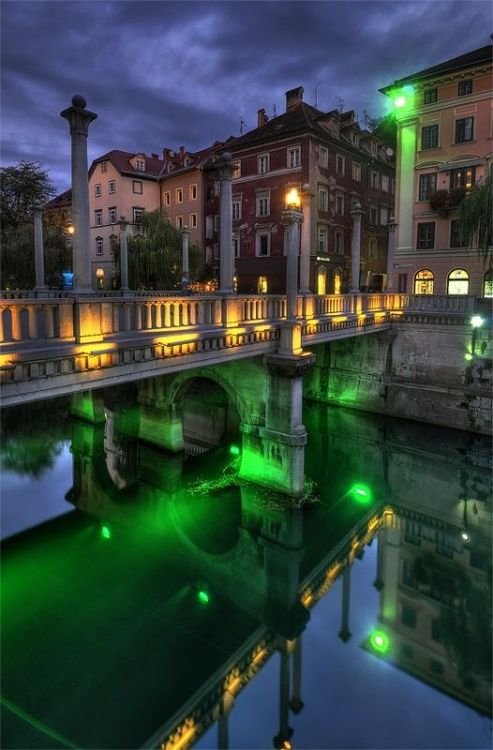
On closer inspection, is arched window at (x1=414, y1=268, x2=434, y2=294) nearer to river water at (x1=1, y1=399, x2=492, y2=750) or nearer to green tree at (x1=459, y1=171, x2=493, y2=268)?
green tree at (x1=459, y1=171, x2=493, y2=268)

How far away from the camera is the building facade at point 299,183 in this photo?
1476 inches

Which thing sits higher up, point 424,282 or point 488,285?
point 424,282

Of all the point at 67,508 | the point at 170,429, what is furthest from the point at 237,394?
the point at 67,508

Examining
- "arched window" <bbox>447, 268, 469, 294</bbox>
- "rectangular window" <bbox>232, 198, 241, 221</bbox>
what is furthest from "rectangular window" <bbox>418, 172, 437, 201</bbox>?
"rectangular window" <bbox>232, 198, 241, 221</bbox>

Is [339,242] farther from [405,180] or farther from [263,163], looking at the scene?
[405,180]

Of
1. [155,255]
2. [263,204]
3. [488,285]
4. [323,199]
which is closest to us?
[488,285]

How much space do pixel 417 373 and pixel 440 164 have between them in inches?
596

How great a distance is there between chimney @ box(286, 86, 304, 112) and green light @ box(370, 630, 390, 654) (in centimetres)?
4083

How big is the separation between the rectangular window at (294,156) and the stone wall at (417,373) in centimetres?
1868

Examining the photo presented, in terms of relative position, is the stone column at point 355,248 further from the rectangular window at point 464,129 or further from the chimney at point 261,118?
the chimney at point 261,118

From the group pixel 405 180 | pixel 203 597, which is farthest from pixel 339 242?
pixel 203 597

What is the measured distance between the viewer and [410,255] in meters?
32.2

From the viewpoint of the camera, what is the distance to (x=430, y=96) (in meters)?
30.2

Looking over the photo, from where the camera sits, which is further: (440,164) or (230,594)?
(440,164)
